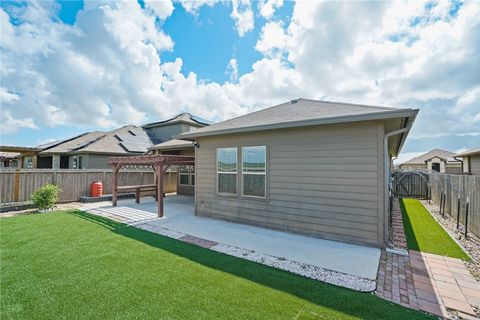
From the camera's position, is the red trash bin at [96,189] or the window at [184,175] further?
the window at [184,175]

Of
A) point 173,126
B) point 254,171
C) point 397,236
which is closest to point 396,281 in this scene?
point 397,236

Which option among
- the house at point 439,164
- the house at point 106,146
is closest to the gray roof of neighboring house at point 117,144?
the house at point 106,146

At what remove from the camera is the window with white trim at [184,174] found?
12.4 m

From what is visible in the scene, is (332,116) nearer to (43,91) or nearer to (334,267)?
(334,267)

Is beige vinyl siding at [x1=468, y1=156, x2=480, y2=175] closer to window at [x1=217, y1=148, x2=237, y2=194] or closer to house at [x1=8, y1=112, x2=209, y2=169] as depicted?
window at [x1=217, y1=148, x2=237, y2=194]

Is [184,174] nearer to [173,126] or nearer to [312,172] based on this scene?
[173,126]

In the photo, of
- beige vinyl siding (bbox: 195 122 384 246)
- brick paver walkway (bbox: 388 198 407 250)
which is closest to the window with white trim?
beige vinyl siding (bbox: 195 122 384 246)

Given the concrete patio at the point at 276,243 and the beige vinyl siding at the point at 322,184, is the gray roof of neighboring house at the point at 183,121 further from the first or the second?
the beige vinyl siding at the point at 322,184

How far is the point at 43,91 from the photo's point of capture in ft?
46.1

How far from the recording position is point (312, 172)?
5387 millimetres

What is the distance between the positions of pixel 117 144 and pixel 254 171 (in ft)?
46.6

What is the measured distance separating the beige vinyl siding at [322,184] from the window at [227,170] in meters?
0.24

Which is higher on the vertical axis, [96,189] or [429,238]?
[96,189]

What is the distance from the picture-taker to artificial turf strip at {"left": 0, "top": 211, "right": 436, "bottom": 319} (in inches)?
99.8
